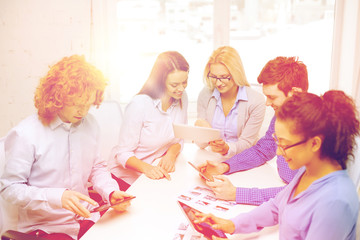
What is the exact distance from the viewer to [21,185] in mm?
1398

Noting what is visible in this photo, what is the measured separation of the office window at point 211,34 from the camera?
332 centimetres

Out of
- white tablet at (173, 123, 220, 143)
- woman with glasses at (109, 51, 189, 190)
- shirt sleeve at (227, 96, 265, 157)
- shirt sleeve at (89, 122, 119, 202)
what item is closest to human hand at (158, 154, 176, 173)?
woman with glasses at (109, 51, 189, 190)

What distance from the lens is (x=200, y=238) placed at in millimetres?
1203

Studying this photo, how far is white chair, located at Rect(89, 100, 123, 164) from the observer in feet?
7.41

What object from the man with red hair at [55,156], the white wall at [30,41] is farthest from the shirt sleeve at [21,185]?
the white wall at [30,41]

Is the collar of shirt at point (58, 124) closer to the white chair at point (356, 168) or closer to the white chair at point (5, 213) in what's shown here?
the white chair at point (5, 213)

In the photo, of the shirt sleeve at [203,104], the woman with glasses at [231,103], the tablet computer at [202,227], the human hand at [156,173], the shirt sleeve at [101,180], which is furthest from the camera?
the shirt sleeve at [203,104]

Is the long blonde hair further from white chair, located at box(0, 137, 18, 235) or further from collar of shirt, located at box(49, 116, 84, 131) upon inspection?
white chair, located at box(0, 137, 18, 235)

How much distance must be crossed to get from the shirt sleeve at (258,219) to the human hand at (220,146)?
2.69 ft

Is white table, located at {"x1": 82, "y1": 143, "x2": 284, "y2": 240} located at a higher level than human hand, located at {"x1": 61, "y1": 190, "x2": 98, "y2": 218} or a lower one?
lower

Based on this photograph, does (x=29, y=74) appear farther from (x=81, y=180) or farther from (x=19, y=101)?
(x=81, y=180)

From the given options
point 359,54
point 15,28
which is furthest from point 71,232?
point 359,54

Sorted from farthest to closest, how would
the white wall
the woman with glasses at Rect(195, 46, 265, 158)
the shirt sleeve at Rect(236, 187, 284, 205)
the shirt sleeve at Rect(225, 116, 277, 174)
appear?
1. the white wall
2. the woman with glasses at Rect(195, 46, 265, 158)
3. the shirt sleeve at Rect(225, 116, 277, 174)
4. the shirt sleeve at Rect(236, 187, 284, 205)

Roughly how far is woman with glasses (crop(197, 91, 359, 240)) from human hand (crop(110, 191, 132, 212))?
0.61 m
